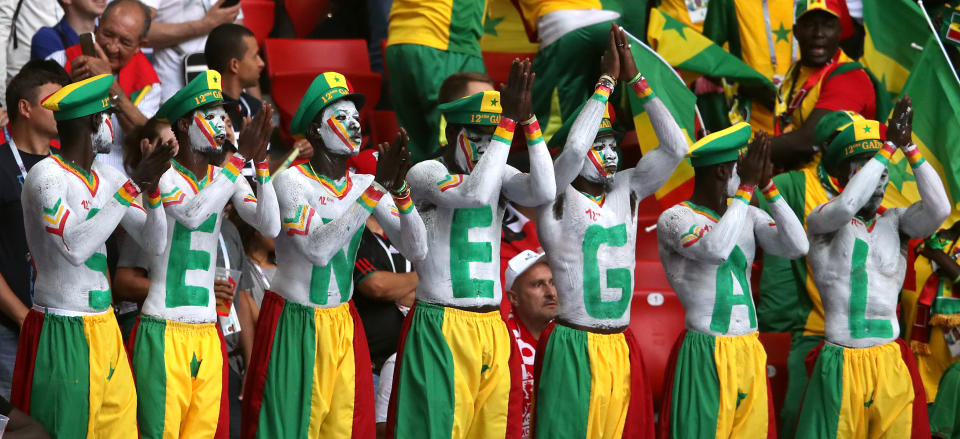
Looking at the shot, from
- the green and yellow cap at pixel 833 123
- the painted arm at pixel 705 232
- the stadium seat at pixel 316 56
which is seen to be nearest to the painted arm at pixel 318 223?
the painted arm at pixel 705 232

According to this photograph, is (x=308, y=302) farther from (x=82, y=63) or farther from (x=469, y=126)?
(x=82, y=63)

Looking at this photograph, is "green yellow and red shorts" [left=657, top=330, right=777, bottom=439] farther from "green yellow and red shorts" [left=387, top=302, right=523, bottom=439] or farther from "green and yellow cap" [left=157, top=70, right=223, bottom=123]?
"green and yellow cap" [left=157, top=70, right=223, bottom=123]

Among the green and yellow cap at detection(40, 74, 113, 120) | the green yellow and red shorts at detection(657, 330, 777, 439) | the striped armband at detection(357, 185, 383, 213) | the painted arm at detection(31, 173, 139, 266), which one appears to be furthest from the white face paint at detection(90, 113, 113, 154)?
the green yellow and red shorts at detection(657, 330, 777, 439)

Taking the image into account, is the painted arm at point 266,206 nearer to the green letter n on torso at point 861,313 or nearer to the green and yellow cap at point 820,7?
the green letter n on torso at point 861,313

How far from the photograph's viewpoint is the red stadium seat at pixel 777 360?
715cm

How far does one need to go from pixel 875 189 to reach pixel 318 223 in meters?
2.71

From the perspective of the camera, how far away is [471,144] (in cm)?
538

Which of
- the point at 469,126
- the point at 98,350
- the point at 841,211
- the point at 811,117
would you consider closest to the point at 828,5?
the point at 811,117

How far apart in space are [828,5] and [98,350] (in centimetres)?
485

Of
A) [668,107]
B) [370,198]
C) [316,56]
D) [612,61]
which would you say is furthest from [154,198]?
[316,56]

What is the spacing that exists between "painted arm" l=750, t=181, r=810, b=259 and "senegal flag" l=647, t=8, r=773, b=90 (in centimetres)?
189

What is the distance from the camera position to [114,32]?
7.01m

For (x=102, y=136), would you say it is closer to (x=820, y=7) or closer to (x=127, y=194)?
(x=127, y=194)

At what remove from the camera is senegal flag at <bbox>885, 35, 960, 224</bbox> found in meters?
7.39
